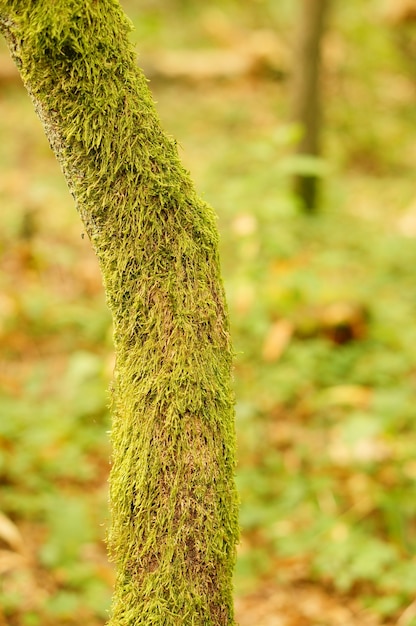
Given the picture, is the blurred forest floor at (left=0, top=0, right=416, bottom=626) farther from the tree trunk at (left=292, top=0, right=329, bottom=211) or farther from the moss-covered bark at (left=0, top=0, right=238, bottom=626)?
the moss-covered bark at (left=0, top=0, right=238, bottom=626)

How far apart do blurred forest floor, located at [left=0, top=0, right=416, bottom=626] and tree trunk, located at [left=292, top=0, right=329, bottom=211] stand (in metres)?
0.28

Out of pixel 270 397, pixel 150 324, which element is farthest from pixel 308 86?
pixel 150 324

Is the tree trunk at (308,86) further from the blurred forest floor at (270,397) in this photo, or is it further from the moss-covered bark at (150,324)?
the moss-covered bark at (150,324)

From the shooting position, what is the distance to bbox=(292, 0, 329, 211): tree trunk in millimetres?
7855

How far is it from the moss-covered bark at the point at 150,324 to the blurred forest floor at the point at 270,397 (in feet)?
2.29

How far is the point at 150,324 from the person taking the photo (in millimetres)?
1624

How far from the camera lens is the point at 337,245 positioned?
813 centimetres

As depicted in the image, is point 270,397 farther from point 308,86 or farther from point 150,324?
point 308,86

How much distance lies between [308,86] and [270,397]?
15.2ft

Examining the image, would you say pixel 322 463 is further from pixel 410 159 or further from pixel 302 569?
pixel 410 159

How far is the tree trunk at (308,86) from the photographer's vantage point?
25.8 ft

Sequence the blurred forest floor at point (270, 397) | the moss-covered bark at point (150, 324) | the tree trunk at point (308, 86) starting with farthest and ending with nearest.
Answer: the tree trunk at point (308, 86), the blurred forest floor at point (270, 397), the moss-covered bark at point (150, 324)

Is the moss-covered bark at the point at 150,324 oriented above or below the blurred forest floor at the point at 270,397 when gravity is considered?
below

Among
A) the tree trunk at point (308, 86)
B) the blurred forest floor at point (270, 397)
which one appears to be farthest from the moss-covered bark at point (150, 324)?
the tree trunk at point (308, 86)
